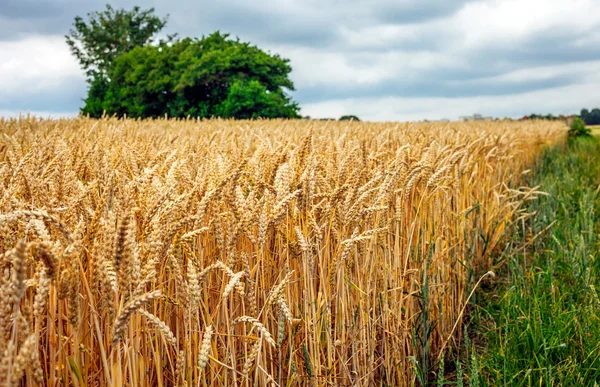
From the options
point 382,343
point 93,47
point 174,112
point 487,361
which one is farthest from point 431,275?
point 93,47

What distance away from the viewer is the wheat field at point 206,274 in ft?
3.86

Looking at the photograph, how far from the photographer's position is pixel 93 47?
3534cm

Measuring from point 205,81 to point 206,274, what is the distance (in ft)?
75.2

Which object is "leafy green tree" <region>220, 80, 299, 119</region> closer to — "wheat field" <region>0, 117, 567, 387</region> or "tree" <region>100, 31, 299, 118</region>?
"tree" <region>100, 31, 299, 118</region>

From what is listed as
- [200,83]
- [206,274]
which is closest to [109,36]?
[200,83]

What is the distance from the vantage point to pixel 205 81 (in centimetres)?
2377

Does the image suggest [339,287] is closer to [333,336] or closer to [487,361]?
[333,336]

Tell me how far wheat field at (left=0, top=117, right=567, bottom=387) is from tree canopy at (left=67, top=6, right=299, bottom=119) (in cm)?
1966

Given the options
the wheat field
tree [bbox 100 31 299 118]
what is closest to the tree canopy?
tree [bbox 100 31 299 118]

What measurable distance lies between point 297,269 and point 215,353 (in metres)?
0.58

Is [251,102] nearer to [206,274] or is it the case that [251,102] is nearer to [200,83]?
[200,83]

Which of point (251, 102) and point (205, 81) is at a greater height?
point (205, 81)

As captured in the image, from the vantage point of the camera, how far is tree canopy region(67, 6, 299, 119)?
2269 centimetres

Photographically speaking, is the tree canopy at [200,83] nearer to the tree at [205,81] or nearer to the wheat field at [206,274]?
the tree at [205,81]
